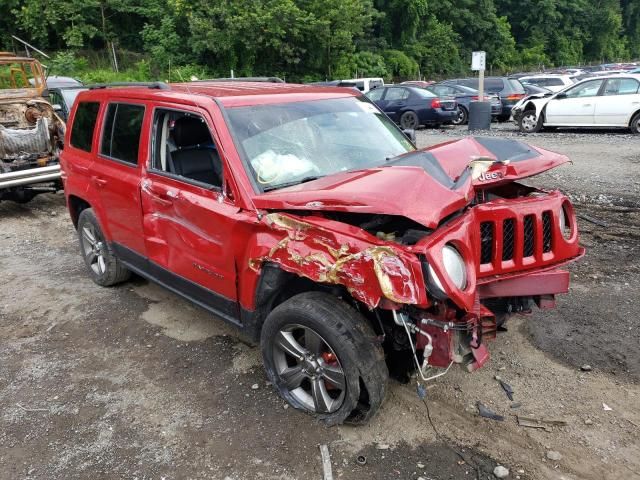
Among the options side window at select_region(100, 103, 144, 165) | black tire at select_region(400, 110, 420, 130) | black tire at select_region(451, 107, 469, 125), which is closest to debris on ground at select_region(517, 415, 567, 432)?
side window at select_region(100, 103, 144, 165)

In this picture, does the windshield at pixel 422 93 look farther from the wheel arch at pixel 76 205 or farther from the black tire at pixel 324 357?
the black tire at pixel 324 357

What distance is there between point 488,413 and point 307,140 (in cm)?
209

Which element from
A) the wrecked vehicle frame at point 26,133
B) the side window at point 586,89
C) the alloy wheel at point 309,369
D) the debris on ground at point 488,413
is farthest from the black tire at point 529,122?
the alloy wheel at point 309,369

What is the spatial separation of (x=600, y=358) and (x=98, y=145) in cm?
434

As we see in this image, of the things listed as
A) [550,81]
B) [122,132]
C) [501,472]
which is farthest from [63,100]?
[550,81]

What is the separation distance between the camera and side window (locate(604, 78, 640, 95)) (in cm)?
1336

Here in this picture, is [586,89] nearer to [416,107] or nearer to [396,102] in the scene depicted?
[416,107]

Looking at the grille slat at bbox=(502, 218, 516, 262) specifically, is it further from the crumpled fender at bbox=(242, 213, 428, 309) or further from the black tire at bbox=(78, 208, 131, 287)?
the black tire at bbox=(78, 208, 131, 287)

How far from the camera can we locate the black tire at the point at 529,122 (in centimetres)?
1517

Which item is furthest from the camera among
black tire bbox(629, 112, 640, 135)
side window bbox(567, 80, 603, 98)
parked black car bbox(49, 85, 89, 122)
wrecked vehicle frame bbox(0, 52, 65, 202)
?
side window bbox(567, 80, 603, 98)

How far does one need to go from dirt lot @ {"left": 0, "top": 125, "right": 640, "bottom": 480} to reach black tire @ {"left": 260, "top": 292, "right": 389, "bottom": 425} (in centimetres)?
14

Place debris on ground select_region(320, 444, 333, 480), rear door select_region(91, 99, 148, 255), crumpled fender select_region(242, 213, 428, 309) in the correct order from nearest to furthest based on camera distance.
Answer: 1. crumpled fender select_region(242, 213, 428, 309)
2. debris on ground select_region(320, 444, 333, 480)
3. rear door select_region(91, 99, 148, 255)

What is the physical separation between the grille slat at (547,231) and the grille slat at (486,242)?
39 centimetres

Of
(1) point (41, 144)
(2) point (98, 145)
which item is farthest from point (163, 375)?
(1) point (41, 144)
